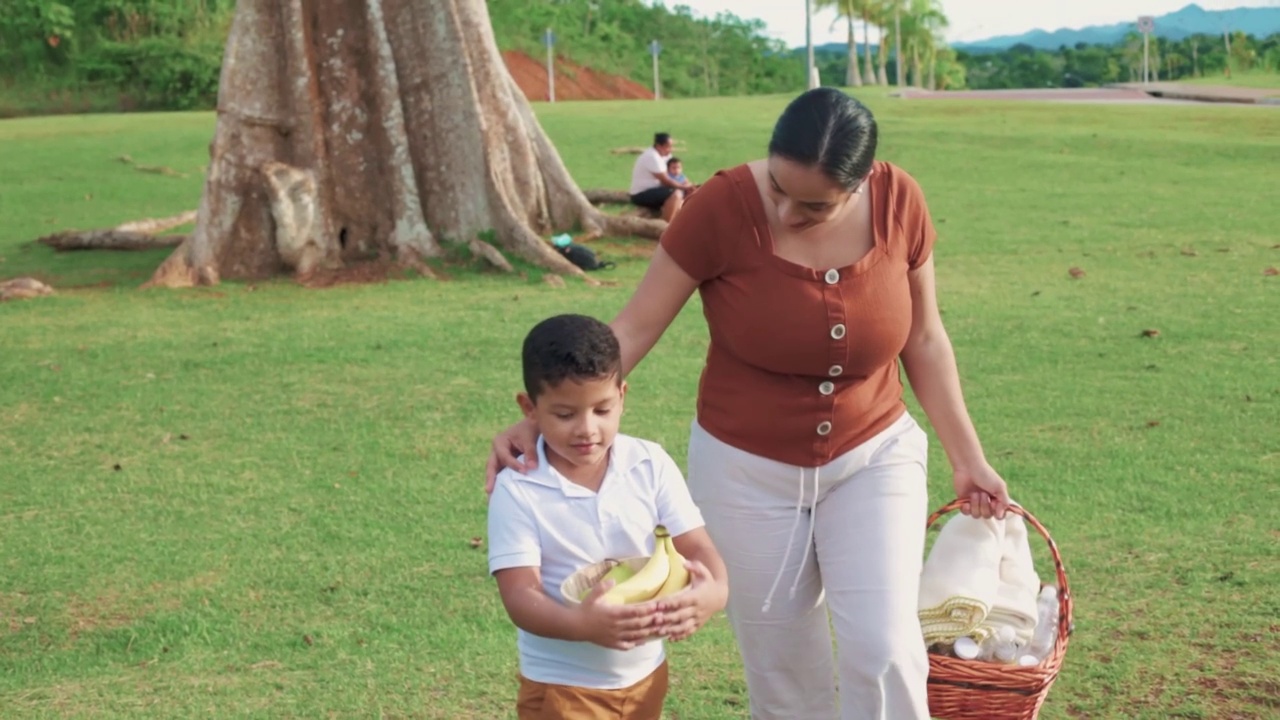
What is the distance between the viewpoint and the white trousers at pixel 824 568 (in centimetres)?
316

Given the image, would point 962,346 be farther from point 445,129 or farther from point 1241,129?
point 1241,129

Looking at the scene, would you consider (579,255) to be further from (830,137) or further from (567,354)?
(567,354)

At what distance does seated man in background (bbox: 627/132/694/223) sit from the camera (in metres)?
15.2

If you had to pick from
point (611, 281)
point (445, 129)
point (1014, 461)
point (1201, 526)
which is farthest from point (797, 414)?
point (445, 129)

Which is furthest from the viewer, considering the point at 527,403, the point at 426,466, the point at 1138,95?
the point at 1138,95

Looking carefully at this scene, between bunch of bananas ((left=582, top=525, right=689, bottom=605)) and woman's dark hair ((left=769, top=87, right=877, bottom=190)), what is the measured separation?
847 mm

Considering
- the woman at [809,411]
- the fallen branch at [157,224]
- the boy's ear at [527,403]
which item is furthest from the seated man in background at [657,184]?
the boy's ear at [527,403]

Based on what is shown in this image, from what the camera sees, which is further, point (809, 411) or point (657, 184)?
point (657, 184)

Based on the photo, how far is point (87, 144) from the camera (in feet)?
72.7

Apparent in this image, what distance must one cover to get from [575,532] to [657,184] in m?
12.7

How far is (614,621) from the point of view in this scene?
268 centimetres

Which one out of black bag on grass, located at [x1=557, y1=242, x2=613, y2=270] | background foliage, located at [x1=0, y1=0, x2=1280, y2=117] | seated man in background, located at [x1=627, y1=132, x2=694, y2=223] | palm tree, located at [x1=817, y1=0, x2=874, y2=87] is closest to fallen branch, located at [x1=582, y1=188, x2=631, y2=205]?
seated man in background, located at [x1=627, y1=132, x2=694, y2=223]

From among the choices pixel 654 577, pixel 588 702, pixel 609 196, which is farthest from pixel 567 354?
pixel 609 196

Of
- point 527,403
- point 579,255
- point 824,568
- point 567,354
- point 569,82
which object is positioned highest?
point 569,82
